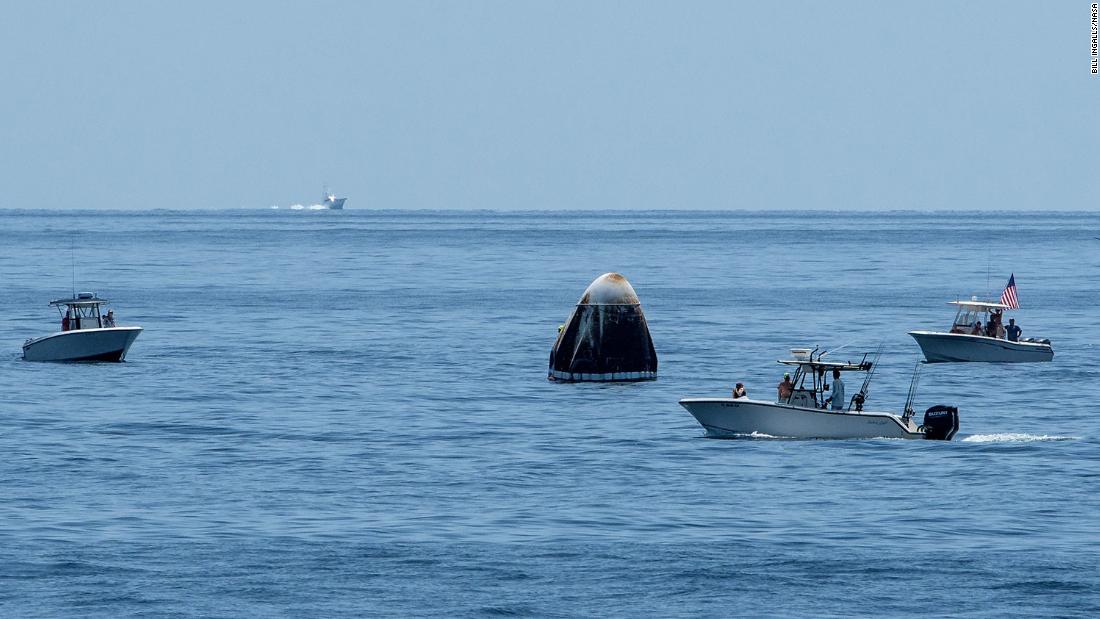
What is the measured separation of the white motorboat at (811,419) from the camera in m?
50.1

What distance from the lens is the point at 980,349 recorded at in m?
77.0

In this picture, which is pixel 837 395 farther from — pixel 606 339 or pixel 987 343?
pixel 987 343

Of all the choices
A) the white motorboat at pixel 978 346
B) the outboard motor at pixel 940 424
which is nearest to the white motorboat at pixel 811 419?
the outboard motor at pixel 940 424

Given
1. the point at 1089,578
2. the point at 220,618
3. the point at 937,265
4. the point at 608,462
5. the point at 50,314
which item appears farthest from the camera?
the point at 937,265

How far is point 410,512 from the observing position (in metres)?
38.8

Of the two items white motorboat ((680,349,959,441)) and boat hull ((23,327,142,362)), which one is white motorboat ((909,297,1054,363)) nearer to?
white motorboat ((680,349,959,441))

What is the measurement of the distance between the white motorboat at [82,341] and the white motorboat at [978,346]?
34.3m

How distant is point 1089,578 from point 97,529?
19.8 metres

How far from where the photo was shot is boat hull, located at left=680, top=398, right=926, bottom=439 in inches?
1970

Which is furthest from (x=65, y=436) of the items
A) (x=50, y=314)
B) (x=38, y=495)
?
(x=50, y=314)

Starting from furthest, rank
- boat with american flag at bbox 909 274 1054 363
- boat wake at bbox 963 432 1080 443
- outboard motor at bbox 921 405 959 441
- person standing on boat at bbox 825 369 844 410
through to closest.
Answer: boat with american flag at bbox 909 274 1054 363, boat wake at bbox 963 432 1080 443, outboard motor at bbox 921 405 959 441, person standing on boat at bbox 825 369 844 410

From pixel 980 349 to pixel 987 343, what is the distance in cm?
51

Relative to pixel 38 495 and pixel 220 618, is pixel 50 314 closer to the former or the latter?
pixel 38 495

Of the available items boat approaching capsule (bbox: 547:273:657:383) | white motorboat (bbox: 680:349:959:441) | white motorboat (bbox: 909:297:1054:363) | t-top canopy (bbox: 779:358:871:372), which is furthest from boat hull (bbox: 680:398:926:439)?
white motorboat (bbox: 909:297:1054:363)
